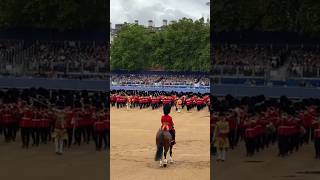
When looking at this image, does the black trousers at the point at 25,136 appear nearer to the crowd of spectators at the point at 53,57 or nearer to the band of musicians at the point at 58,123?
the band of musicians at the point at 58,123

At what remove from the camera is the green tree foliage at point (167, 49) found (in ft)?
173

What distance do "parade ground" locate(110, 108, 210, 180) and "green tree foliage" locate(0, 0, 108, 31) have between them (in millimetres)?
3797

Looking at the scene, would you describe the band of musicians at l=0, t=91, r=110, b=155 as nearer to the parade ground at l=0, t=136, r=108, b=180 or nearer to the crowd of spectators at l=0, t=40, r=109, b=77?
the parade ground at l=0, t=136, r=108, b=180

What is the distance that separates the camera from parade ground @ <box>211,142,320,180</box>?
396 inches

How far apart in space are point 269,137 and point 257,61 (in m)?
7.12

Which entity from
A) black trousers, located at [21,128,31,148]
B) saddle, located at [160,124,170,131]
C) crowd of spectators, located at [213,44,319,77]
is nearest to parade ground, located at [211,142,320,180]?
saddle, located at [160,124,170,131]

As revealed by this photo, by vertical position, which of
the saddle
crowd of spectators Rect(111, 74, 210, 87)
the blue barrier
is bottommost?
the blue barrier

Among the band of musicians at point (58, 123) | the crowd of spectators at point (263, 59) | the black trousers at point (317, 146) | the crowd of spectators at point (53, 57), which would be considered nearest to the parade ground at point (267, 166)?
the black trousers at point (317, 146)

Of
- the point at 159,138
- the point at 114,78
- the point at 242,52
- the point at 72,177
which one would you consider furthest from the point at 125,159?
the point at 114,78

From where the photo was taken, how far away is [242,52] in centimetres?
1973

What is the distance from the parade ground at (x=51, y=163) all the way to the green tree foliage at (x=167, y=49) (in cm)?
3866

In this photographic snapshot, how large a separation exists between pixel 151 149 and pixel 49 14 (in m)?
6.56

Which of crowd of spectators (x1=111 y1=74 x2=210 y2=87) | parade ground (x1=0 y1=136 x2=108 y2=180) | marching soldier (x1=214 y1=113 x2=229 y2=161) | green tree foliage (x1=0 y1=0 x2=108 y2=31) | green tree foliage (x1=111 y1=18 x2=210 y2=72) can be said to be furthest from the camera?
green tree foliage (x1=111 y1=18 x2=210 y2=72)

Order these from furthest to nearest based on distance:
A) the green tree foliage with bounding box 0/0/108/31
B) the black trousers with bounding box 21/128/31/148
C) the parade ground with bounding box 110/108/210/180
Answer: the green tree foliage with bounding box 0/0/108/31 < the black trousers with bounding box 21/128/31/148 < the parade ground with bounding box 110/108/210/180
